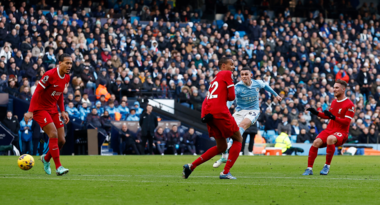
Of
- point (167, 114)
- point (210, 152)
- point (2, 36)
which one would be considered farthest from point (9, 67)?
point (210, 152)

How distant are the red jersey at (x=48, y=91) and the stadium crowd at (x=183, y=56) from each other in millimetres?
11530

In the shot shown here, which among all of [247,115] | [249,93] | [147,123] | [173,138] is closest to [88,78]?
[147,123]

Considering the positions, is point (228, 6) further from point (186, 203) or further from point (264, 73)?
point (186, 203)

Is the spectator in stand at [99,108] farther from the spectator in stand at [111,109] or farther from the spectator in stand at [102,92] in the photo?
the spectator in stand at [102,92]

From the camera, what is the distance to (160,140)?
23672 mm

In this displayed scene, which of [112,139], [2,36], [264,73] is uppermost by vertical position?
[2,36]

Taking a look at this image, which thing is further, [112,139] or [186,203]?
[112,139]

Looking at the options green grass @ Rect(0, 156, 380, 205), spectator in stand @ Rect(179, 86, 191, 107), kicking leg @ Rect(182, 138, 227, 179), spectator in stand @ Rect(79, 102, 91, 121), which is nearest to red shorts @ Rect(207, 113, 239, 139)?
kicking leg @ Rect(182, 138, 227, 179)

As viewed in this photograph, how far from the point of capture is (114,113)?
23.6 metres

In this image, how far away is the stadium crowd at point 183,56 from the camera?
77.5ft

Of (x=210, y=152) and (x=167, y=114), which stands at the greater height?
(x=210, y=152)

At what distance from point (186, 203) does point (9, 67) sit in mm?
18097

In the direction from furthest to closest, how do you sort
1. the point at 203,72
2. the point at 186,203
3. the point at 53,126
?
the point at 203,72 → the point at 53,126 → the point at 186,203

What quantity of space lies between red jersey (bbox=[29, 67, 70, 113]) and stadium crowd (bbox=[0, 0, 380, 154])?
37.8 feet
